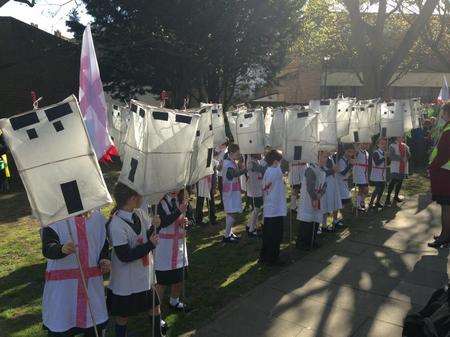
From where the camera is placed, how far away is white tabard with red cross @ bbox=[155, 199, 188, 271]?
5.90 m

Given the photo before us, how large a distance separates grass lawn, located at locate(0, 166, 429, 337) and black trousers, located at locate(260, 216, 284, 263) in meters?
0.22

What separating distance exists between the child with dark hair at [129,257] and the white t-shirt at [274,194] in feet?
10.2

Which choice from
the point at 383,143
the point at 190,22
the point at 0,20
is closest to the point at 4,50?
the point at 0,20

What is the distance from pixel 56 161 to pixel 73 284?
47.4 inches

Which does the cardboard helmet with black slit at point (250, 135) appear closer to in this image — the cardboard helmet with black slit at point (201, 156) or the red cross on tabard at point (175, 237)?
the cardboard helmet with black slit at point (201, 156)

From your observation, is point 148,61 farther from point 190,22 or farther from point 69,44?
point 69,44

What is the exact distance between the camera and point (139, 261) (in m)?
4.74

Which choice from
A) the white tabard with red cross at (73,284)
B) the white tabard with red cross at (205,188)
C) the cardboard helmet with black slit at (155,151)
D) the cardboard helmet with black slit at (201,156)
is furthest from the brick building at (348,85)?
the white tabard with red cross at (73,284)

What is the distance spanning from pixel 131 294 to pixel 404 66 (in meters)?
38.7

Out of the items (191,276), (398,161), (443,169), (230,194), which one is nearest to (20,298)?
(191,276)

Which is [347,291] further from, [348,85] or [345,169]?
[348,85]

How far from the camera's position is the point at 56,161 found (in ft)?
12.8

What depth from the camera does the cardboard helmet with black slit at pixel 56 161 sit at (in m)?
3.80

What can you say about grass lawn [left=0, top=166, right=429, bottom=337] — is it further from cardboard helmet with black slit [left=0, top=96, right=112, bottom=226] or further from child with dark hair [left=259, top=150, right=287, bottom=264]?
cardboard helmet with black slit [left=0, top=96, right=112, bottom=226]
